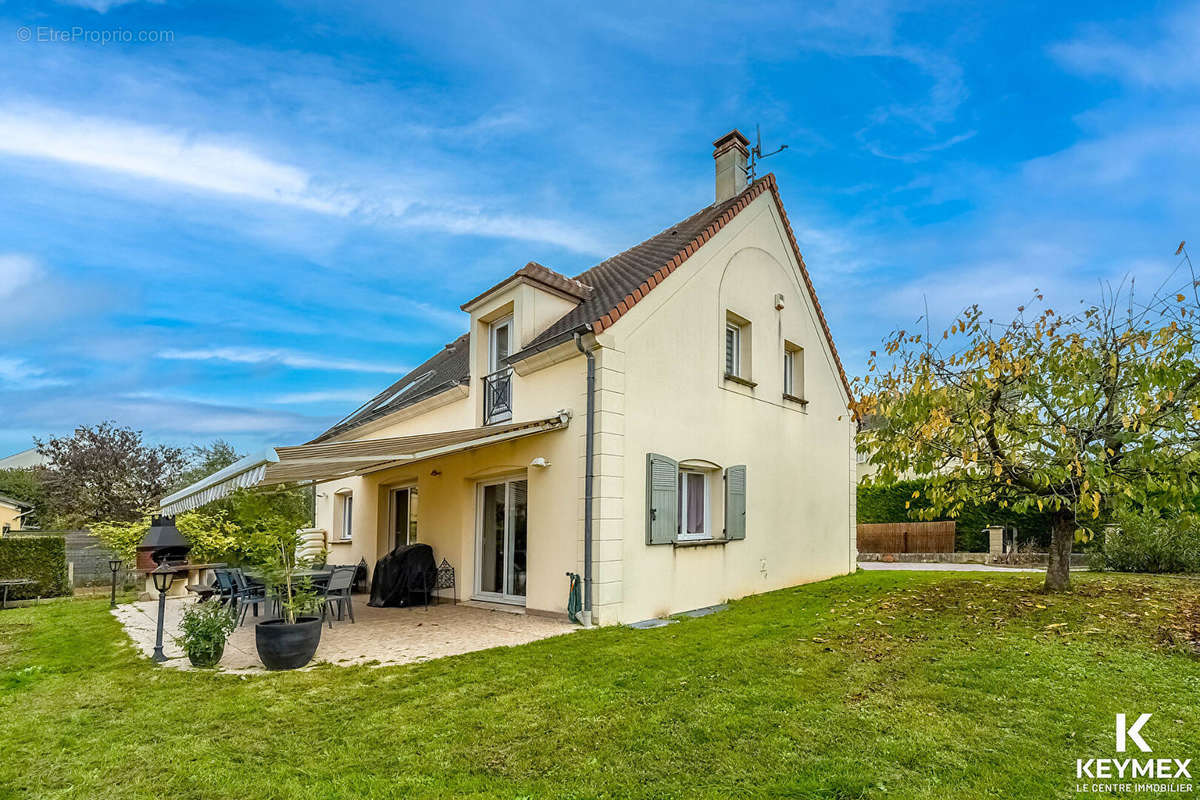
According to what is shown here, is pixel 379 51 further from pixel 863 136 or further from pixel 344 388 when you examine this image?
pixel 344 388

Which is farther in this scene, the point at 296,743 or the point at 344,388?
the point at 344,388

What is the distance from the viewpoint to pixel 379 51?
515 inches

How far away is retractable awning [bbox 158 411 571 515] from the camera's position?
9.16 metres

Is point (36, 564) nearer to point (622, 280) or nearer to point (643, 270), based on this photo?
point (622, 280)

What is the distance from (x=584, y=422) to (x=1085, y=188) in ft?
46.2

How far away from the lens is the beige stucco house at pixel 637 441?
38.8 feet

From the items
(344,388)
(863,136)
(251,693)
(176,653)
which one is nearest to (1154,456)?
(863,136)

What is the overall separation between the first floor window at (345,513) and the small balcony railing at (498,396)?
1003cm

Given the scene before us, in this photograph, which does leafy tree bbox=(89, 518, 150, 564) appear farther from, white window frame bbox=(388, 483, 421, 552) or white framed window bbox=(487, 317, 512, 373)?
white framed window bbox=(487, 317, 512, 373)

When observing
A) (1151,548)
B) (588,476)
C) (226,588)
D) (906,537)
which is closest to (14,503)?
(226,588)

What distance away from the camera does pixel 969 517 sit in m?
25.7

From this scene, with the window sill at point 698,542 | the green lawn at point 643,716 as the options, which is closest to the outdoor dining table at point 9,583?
the green lawn at point 643,716

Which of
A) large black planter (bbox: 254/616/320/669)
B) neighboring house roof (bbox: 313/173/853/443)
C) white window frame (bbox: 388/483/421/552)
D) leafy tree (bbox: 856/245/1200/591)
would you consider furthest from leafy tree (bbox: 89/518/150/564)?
leafy tree (bbox: 856/245/1200/591)

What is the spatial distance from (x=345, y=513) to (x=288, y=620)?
1420 centimetres
